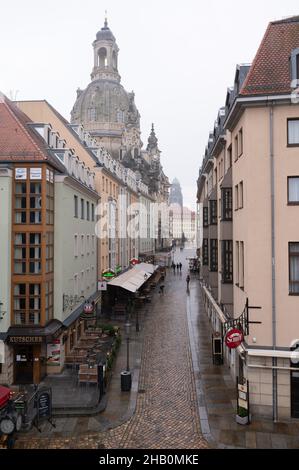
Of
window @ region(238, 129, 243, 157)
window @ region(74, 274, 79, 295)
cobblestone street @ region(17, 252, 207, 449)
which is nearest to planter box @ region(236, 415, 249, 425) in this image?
cobblestone street @ region(17, 252, 207, 449)

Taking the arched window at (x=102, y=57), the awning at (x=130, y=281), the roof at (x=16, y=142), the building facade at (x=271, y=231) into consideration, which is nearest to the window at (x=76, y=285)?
the awning at (x=130, y=281)

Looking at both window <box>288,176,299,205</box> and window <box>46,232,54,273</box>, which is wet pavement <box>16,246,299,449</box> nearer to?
window <box>46,232,54,273</box>

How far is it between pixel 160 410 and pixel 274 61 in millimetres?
14794

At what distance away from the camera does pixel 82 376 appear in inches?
809

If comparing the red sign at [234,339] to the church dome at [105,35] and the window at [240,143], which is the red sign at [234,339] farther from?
the church dome at [105,35]

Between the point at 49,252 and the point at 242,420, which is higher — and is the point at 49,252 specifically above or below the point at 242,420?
above

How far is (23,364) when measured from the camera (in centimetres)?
2159

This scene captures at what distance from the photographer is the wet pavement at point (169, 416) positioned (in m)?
14.6

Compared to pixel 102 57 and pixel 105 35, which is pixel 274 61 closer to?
pixel 102 57

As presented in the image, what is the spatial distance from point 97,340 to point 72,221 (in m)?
7.58

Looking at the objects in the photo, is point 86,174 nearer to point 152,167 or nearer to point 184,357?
point 184,357

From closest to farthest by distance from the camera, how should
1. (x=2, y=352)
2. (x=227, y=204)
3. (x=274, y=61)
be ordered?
→ (x=274, y=61), (x=2, y=352), (x=227, y=204)

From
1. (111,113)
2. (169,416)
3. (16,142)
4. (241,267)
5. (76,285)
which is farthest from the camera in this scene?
(111,113)

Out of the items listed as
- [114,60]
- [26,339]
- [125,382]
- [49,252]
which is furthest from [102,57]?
[125,382]
